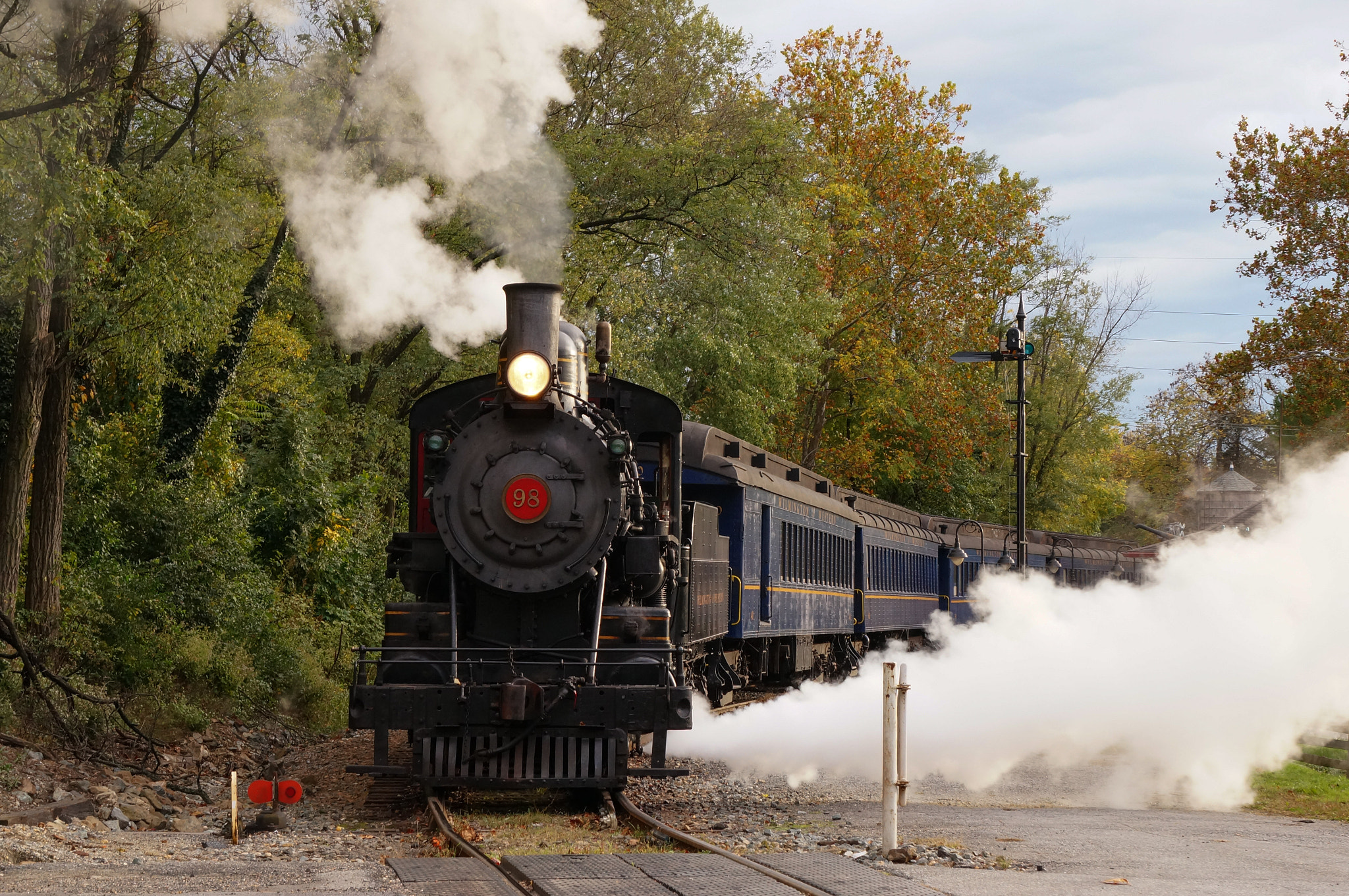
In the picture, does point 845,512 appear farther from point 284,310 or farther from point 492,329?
point 284,310

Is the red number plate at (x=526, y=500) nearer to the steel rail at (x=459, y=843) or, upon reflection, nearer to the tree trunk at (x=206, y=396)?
the steel rail at (x=459, y=843)

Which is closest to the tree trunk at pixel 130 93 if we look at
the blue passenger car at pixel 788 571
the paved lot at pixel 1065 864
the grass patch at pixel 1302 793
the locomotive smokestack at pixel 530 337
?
the blue passenger car at pixel 788 571

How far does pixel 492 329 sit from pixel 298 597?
7322 mm

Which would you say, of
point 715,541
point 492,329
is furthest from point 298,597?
point 715,541

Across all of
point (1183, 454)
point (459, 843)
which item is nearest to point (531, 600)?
point (459, 843)

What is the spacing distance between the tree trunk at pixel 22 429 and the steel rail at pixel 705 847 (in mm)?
6767

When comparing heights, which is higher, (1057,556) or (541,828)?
(1057,556)

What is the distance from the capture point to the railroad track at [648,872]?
593 centimetres

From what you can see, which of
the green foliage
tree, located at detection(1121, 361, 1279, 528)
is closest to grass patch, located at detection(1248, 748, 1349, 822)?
the green foliage

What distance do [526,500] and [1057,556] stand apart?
21.4 metres

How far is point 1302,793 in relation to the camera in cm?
1190

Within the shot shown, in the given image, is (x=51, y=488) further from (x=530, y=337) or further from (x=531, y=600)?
(x=530, y=337)

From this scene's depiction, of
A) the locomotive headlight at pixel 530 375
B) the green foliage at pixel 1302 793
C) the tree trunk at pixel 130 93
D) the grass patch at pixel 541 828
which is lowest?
the green foliage at pixel 1302 793

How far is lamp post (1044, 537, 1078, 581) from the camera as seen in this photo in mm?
27547
